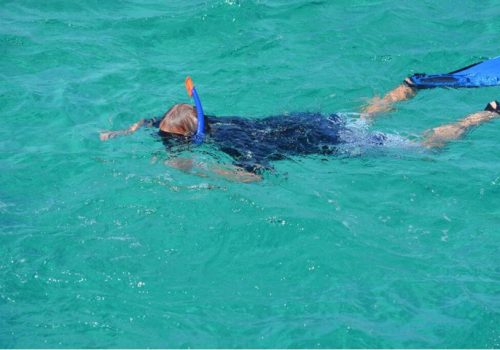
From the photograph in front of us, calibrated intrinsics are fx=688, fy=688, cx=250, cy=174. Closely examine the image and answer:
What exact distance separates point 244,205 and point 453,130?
2.51 meters

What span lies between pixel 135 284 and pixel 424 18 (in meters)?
6.59

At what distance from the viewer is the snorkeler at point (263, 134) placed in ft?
21.2

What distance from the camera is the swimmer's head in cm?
645

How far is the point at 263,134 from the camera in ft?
22.1

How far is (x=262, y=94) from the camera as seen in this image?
8.26 meters

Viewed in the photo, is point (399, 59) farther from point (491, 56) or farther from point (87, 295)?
point (87, 295)

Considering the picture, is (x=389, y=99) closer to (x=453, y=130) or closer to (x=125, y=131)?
(x=453, y=130)

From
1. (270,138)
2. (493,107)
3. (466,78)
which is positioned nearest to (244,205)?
(270,138)

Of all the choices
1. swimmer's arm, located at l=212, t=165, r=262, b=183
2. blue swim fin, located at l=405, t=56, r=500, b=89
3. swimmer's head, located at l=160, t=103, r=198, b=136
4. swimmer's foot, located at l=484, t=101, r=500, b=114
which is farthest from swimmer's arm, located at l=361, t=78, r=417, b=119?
swimmer's head, located at l=160, t=103, r=198, b=136

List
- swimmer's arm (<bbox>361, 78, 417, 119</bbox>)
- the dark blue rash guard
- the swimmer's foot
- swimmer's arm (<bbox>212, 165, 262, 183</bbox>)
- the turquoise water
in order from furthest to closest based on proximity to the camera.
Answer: swimmer's arm (<bbox>361, 78, 417, 119</bbox>)
the swimmer's foot
the dark blue rash guard
swimmer's arm (<bbox>212, 165, 262, 183</bbox>)
the turquoise water

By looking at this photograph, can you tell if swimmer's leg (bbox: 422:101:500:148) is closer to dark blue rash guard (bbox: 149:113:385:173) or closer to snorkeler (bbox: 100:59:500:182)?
snorkeler (bbox: 100:59:500:182)

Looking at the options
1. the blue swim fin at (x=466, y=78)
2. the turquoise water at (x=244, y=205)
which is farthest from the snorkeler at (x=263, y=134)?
the blue swim fin at (x=466, y=78)

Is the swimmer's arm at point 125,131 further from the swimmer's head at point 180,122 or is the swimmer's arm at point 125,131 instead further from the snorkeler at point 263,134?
the swimmer's head at point 180,122

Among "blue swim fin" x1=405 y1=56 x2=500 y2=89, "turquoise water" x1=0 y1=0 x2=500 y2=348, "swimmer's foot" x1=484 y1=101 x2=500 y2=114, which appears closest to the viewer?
"turquoise water" x1=0 y1=0 x2=500 y2=348
